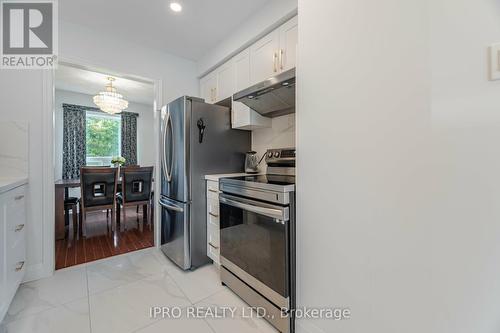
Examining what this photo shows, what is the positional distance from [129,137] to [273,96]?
15.6 feet

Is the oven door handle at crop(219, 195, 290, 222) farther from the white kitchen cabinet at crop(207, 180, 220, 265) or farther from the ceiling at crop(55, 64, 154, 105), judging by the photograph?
the ceiling at crop(55, 64, 154, 105)

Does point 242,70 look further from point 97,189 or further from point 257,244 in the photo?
point 97,189

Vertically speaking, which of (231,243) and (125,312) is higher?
(231,243)

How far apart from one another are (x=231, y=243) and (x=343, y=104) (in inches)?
53.0

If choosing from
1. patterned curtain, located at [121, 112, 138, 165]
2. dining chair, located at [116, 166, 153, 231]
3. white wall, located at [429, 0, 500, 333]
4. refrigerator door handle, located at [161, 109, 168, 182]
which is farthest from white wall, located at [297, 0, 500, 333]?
patterned curtain, located at [121, 112, 138, 165]

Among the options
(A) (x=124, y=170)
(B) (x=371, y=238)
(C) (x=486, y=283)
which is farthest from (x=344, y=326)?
(A) (x=124, y=170)

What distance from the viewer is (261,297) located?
150 cm

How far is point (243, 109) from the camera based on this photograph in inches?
88.4

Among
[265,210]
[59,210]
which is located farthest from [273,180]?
[59,210]

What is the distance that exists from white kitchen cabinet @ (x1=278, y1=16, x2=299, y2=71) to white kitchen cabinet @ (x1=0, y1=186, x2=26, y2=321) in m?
2.21

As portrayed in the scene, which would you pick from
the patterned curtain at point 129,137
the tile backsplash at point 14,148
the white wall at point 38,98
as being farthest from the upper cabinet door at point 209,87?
the patterned curtain at point 129,137

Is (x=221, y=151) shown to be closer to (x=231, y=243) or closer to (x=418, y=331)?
(x=231, y=243)

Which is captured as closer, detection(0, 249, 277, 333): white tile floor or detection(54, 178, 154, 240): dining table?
detection(0, 249, 277, 333): white tile floor

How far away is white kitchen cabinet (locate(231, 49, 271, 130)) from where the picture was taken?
2.21 meters
